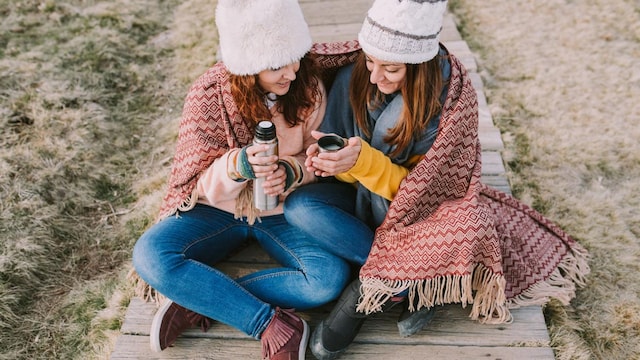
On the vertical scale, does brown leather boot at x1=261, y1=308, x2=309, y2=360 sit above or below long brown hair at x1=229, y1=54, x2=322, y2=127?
below

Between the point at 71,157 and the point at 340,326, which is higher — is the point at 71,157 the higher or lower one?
the higher one

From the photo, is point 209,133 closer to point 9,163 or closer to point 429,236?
point 429,236

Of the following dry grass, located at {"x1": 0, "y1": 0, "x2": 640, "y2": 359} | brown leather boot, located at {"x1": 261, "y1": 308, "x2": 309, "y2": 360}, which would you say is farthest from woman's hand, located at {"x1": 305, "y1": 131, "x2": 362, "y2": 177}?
dry grass, located at {"x1": 0, "y1": 0, "x2": 640, "y2": 359}

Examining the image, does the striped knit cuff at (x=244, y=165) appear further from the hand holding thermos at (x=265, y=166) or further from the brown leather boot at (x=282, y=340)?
the brown leather boot at (x=282, y=340)

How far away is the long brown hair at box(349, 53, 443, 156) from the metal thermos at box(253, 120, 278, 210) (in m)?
0.41

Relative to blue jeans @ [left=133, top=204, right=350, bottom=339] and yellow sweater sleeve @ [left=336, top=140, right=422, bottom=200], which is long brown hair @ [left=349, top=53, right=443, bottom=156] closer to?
yellow sweater sleeve @ [left=336, top=140, right=422, bottom=200]

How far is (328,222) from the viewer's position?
204 cm

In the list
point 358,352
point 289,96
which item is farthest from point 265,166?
point 358,352

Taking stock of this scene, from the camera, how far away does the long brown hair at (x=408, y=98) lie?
190 centimetres

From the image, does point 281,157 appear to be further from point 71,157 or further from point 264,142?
point 71,157

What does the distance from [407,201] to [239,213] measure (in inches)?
26.8

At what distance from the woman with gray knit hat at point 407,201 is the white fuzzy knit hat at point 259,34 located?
0.24 metres

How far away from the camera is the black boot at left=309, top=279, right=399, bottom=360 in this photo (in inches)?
77.9

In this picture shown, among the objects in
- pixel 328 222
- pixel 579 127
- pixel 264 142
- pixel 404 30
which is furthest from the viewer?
pixel 579 127
